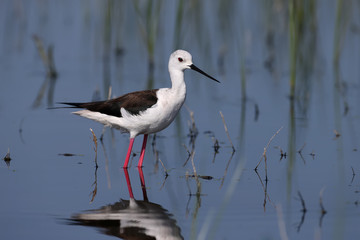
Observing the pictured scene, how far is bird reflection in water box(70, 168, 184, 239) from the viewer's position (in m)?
4.84

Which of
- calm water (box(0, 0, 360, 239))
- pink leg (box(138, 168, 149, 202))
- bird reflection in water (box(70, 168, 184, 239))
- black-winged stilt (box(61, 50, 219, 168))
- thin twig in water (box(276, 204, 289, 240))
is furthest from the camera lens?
black-winged stilt (box(61, 50, 219, 168))

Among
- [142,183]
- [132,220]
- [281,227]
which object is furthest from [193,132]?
[281,227]

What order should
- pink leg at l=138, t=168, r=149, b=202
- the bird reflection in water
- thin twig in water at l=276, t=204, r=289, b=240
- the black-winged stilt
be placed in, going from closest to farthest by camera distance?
thin twig in water at l=276, t=204, r=289, b=240
the bird reflection in water
pink leg at l=138, t=168, r=149, b=202
the black-winged stilt

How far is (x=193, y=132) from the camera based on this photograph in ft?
25.5

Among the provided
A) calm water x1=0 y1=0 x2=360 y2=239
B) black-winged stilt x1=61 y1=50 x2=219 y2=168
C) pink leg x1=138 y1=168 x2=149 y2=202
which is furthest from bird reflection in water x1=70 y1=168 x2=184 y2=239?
black-winged stilt x1=61 y1=50 x2=219 y2=168

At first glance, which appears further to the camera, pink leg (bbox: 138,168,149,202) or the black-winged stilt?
the black-winged stilt

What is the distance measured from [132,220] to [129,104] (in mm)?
1807

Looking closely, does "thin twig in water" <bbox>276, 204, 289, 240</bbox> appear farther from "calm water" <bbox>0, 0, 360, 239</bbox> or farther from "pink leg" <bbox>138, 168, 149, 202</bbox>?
"pink leg" <bbox>138, 168, 149, 202</bbox>

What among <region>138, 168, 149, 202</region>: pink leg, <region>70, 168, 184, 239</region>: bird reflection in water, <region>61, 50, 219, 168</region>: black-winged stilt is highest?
<region>61, 50, 219, 168</region>: black-winged stilt

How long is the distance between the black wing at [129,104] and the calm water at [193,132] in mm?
524

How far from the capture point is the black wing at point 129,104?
6562 mm

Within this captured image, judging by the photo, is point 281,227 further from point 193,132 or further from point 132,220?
point 193,132

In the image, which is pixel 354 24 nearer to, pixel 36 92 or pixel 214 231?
pixel 36 92

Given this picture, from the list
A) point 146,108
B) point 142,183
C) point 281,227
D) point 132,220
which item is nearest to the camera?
point 281,227
